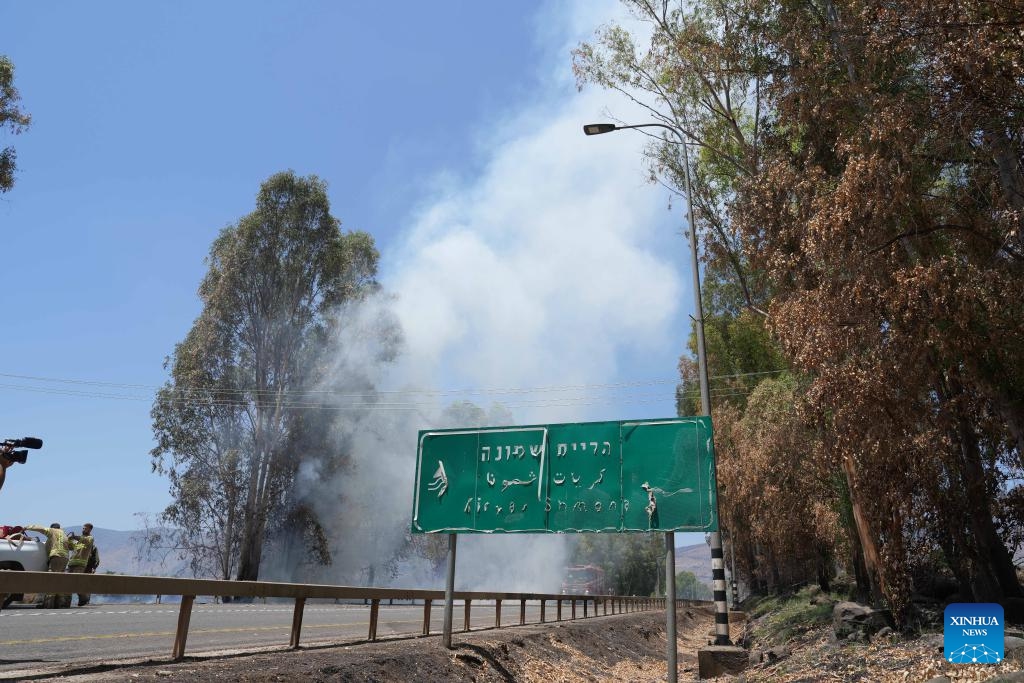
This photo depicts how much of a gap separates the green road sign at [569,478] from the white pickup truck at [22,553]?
8.16 meters

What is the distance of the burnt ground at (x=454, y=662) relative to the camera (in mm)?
6834

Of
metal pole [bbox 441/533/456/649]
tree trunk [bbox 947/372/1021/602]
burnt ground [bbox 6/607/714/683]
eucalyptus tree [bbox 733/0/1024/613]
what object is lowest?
burnt ground [bbox 6/607/714/683]

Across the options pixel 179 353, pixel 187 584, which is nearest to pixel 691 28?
pixel 187 584

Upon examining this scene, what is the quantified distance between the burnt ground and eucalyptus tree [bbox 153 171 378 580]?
27.2 m

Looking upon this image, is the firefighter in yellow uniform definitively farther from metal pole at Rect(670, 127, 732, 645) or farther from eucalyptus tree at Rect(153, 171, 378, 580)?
eucalyptus tree at Rect(153, 171, 378, 580)

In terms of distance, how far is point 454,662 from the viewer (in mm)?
10109

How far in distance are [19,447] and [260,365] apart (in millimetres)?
30450

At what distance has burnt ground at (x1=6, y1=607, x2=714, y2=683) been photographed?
683 cm

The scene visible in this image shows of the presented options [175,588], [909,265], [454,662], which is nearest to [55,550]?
[175,588]

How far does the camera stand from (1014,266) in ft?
33.6

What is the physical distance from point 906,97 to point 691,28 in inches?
365

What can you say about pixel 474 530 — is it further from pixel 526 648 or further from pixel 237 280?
pixel 237 280

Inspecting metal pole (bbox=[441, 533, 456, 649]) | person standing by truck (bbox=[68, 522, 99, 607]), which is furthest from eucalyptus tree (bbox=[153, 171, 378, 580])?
metal pole (bbox=[441, 533, 456, 649])

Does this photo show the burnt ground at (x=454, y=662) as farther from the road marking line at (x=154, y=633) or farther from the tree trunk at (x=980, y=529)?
the tree trunk at (x=980, y=529)
